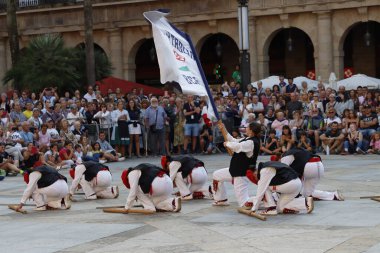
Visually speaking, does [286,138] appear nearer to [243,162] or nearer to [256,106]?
[256,106]

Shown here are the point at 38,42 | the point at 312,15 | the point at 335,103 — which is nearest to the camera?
the point at 335,103

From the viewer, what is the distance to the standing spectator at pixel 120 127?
2784 centimetres

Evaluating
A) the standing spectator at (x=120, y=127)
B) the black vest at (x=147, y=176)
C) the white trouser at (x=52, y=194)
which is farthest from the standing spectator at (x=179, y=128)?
the black vest at (x=147, y=176)

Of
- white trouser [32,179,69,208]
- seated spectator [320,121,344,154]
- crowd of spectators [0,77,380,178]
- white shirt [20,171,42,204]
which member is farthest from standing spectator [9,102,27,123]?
white shirt [20,171,42,204]

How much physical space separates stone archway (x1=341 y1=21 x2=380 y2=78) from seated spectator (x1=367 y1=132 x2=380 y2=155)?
17.3 meters

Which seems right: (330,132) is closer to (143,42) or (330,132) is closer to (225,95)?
(225,95)

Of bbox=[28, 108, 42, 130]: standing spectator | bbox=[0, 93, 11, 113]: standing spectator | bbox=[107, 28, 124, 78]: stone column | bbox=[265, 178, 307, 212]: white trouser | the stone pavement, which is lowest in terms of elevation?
the stone pavement

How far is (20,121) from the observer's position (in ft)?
85.9

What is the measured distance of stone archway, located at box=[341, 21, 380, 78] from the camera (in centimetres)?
4344

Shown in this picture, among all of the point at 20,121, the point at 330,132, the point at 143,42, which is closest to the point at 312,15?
the point at 143,42

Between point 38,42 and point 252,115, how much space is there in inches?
425

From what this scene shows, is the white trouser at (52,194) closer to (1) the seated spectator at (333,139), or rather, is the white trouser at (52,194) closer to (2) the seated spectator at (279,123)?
(2) the seated spectator at (279,123)

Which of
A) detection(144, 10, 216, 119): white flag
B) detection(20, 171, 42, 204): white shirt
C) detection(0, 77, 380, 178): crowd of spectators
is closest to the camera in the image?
detection(144, 10, 216, 119): white flag

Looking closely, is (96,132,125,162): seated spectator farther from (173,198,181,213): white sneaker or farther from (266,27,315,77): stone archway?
(266,27,315,77): stone archway
